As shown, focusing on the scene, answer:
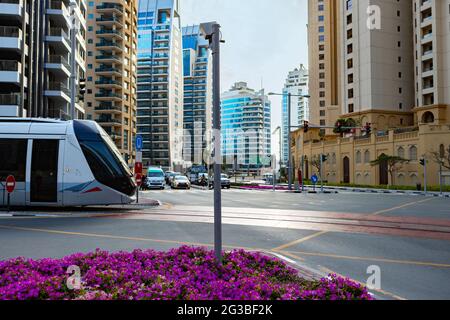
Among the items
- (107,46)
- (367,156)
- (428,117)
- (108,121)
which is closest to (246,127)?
(108,121)

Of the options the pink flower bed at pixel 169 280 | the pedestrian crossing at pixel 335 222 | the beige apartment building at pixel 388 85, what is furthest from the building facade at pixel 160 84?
the pink flower bed at pixel 169 280

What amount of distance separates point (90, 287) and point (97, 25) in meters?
82.7

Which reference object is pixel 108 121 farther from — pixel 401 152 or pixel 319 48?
pixel 401 152

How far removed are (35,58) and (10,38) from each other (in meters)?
4.62

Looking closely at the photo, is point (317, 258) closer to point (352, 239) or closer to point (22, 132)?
point (352, 239)

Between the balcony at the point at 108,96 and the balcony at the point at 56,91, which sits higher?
the balcony at the point at 108,96

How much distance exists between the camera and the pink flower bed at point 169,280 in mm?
4328

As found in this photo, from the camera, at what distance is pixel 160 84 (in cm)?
11969

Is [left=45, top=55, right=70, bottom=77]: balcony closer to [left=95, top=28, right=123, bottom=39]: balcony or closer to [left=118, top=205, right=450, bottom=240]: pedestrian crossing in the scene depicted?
[left=118, top=205, right=450, bottom=240]: pedestrian crossing

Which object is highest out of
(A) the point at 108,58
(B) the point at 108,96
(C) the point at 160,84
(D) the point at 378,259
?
(C) the point at 160,84

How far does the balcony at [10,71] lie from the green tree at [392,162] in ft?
120

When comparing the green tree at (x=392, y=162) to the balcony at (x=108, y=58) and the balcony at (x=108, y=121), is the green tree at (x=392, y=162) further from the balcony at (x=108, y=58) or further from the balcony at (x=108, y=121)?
the balcony at (x=108, y=58)

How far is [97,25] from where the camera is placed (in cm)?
7938

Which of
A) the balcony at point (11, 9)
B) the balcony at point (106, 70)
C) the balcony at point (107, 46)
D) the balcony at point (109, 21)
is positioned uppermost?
the balcony at point (109, 21)
